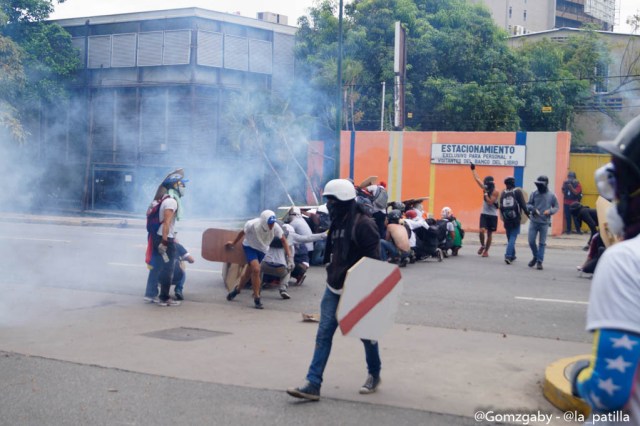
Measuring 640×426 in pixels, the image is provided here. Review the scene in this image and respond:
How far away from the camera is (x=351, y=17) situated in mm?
32844

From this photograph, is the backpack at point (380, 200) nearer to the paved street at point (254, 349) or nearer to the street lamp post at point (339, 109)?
the paved street at point (254, 349)

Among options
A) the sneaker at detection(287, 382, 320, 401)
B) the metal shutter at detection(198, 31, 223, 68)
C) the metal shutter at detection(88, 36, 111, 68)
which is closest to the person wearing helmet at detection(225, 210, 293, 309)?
the sneaker at detection(287, 382, 320, 401)

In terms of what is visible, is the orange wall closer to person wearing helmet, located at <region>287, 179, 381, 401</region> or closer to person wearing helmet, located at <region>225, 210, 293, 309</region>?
person wearing helmet, located at <region>225, 210, 293, 309</region>

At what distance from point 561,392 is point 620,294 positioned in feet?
13.2

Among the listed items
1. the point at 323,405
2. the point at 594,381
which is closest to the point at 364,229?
the point at 323,405

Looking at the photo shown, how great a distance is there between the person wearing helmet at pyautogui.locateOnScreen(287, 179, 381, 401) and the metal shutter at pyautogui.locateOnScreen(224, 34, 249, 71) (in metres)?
21.2

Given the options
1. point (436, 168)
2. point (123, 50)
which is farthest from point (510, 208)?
point (123, 50)

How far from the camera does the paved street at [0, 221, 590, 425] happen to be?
588cm

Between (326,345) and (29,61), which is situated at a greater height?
(29,61)

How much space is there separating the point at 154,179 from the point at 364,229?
21985mm

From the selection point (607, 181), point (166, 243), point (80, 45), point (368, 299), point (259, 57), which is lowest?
point (166, 243)

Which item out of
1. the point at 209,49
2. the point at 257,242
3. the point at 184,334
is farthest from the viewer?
the point at 209,49

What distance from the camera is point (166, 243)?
1025cm

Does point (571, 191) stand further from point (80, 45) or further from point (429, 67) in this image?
point (80, 45)
